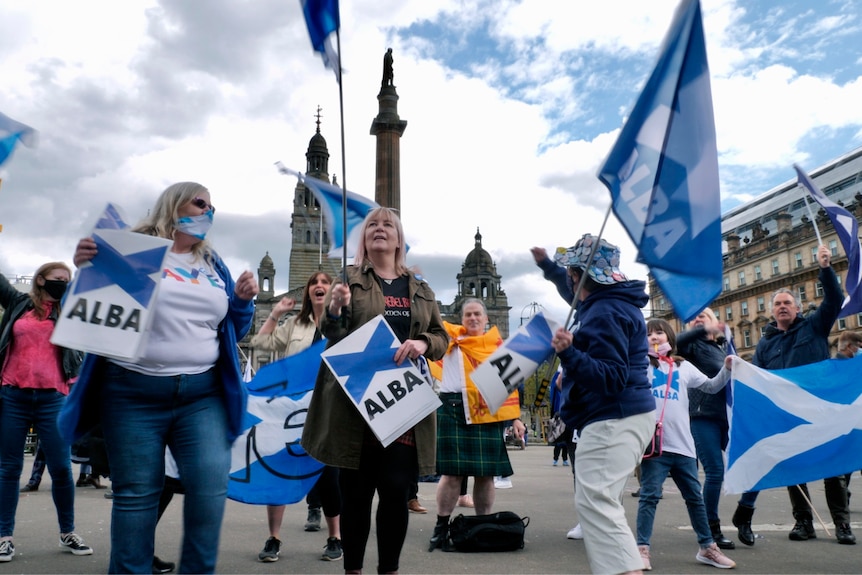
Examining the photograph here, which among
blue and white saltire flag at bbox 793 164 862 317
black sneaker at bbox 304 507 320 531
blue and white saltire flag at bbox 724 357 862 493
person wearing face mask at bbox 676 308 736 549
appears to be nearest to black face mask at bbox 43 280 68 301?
black sneaker at bbox 304 507 320 531

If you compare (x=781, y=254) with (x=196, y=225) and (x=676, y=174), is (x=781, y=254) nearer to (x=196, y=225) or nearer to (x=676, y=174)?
(x=676, y=174)

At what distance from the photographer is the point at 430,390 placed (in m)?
4.21

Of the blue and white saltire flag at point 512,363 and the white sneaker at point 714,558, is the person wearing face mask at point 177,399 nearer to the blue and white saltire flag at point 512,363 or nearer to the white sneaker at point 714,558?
the blue and white saltire flag at point 512,363

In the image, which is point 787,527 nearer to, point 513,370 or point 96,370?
point 513,370

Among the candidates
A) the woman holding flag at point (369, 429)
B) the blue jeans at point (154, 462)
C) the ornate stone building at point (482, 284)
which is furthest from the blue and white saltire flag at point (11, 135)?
the ornate stone building at point (482, 284)

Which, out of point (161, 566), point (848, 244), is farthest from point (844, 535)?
point (161, 566)

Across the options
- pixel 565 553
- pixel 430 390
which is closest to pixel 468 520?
A: pixel 565 553

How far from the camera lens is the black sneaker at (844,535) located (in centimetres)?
659

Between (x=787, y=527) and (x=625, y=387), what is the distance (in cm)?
524

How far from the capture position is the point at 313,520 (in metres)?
7.06

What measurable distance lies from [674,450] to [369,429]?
2.98 m

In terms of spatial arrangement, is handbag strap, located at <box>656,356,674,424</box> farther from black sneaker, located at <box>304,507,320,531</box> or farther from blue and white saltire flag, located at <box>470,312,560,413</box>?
black sneaker, located at <box>304,507,320,531</box>

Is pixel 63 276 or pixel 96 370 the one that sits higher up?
pixel 63 276

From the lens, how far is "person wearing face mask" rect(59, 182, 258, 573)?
130 inches
